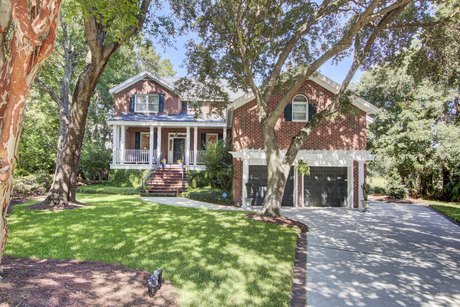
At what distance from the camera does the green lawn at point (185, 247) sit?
4250 mm

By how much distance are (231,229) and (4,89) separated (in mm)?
6207

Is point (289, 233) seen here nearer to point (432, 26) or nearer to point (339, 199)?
point (339, 199)

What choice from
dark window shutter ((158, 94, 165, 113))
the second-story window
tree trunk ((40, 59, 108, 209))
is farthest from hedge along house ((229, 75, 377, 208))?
the second-story window

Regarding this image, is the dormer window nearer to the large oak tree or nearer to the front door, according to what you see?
the large oak tree

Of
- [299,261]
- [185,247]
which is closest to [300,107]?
[299,261]

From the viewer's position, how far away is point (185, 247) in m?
6.02

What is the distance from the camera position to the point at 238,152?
44.4 feet

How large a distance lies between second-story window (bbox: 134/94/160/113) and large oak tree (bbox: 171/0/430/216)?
10.9 metres

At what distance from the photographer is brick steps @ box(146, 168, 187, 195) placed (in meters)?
16.9

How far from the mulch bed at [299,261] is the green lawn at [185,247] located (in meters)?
0.14

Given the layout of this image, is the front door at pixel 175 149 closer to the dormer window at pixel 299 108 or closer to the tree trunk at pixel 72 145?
the dormer window at pixel 299 108

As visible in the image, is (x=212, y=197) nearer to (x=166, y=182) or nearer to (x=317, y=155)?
(x=166, y=182)

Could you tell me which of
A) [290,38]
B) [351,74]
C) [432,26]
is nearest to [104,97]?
[290,38]

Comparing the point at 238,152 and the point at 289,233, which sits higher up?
the point at 238,152
